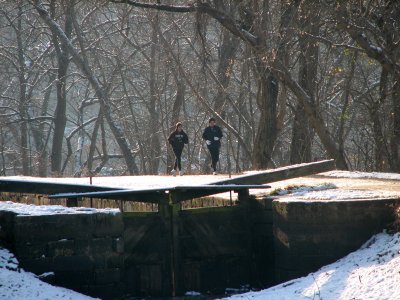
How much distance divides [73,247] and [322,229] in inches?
156

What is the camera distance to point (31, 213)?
16.3m

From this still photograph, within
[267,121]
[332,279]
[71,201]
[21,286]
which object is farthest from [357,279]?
[267,121]

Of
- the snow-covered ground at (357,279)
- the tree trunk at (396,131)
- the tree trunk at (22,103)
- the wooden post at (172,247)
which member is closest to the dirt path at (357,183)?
the wooden post at (172,247)

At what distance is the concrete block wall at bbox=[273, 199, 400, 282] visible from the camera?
1678 cm

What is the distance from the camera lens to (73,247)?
1627 centimetres

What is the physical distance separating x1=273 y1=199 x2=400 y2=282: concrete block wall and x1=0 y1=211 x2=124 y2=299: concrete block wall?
277cm

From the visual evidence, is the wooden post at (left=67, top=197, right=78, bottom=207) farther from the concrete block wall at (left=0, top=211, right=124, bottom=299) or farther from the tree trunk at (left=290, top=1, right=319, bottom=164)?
the tree trunk at (left=290, top=1, right=319, bottom=164)

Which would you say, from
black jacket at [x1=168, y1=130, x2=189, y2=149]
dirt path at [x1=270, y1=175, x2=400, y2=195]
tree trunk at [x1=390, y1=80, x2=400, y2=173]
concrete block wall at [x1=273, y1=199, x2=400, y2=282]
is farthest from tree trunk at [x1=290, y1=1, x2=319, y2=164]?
concrete block wall at [x1=273, y1=199, x2=400, y2=282]

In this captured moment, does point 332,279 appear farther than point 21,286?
Yes

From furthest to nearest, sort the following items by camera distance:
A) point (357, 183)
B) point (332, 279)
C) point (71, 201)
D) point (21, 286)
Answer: point (357, 183) < point (71, 201) < point (332, 279) < point (21, 286)

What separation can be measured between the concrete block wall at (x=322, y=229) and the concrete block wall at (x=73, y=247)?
277 cm

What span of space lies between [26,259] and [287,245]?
4.32 m

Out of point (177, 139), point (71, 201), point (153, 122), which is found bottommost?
point (71, 201)

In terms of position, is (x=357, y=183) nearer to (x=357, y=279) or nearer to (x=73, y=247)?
(x=357, y=279)
